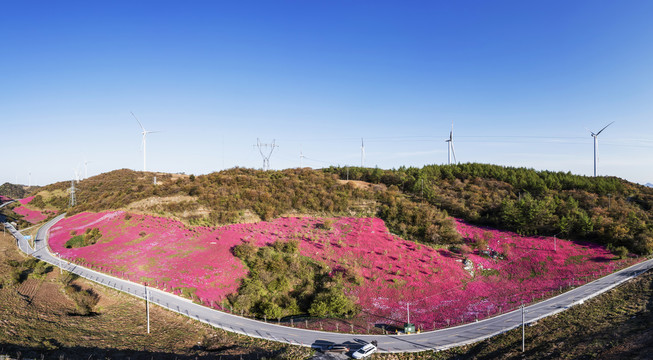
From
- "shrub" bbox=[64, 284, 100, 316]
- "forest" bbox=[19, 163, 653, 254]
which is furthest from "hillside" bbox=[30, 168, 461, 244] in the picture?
"shrub" bbox=[64, 284, 100, 316]

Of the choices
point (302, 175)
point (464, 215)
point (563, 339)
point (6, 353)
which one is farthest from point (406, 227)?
point (6, 353)

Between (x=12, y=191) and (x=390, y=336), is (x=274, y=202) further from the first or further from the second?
(x=12, y=191)

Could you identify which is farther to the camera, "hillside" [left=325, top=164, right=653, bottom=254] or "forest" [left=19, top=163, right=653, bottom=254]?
"forest" [left=19, top=163, right=653, bottom=254]

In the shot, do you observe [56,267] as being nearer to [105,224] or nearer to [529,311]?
[105,224]

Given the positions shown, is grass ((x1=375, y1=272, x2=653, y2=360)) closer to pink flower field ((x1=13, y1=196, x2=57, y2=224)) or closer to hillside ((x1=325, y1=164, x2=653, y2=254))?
hillside ((x1=325, y1=164, x2=653, y2=254))

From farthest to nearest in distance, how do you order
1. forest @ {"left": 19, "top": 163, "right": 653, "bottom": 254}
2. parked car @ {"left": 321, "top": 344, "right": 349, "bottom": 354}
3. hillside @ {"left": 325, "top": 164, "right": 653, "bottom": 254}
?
forest @ {"left": 19, "top": 163, "right": 653, "bottom": 254}
hillside @ {"left": 325, "top": 164, "right": 653, "bottom": 254}
parked car @ {"left": 321, "top": 344, "right": 349, "bottom": 354}

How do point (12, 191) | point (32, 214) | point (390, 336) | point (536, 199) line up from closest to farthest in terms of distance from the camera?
point (390, 336) → point (536, 199) → point (32, 214) → point (12, 191)

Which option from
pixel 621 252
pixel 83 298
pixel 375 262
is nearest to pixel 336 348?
pixel 375 262
